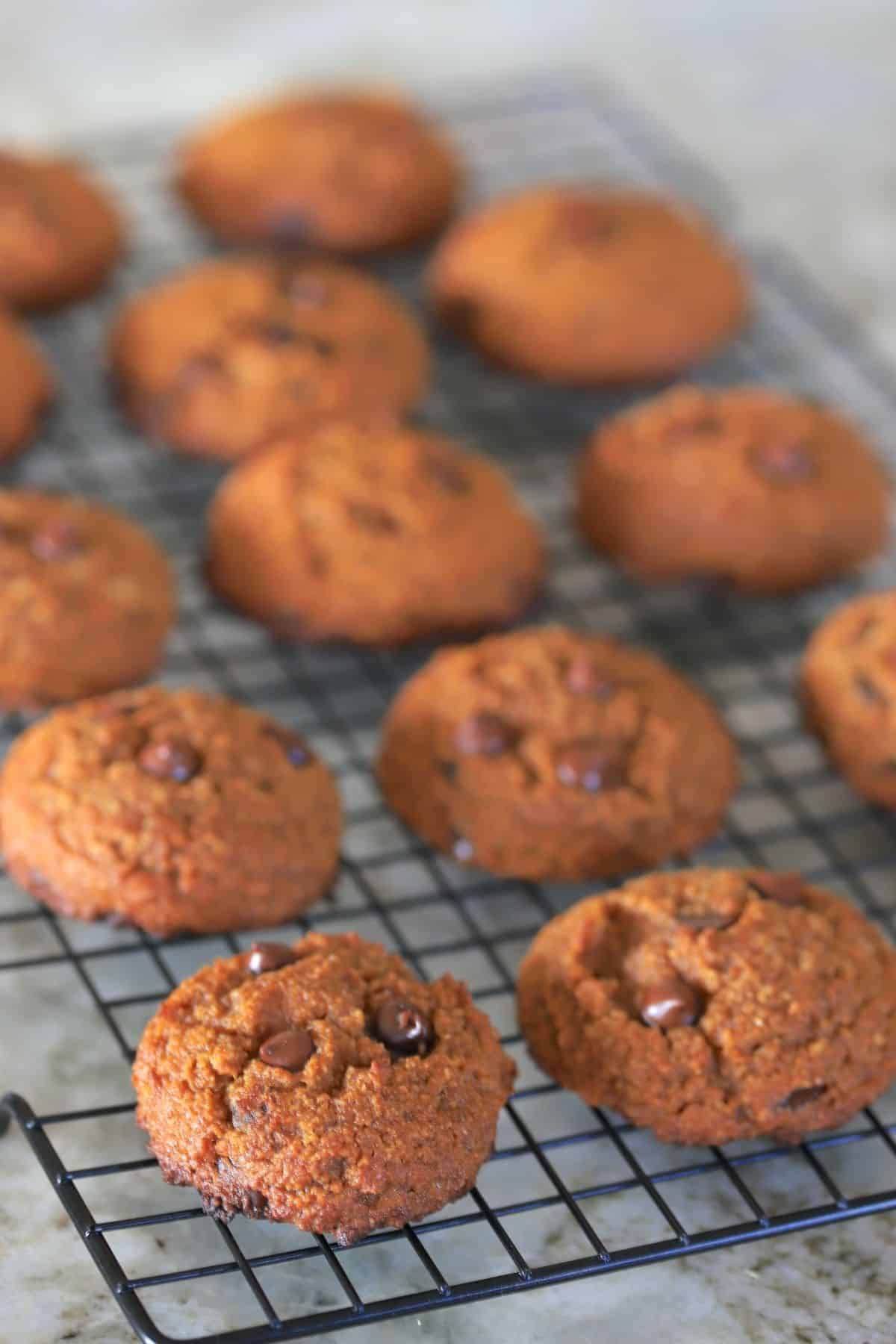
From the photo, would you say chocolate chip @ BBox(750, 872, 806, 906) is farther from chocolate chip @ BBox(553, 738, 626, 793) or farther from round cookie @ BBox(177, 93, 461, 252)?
round cookie @ BBox(177, 93, 461, 252)

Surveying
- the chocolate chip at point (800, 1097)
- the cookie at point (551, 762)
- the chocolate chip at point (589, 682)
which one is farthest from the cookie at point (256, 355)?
the chocolate chip at point (800, 1097)

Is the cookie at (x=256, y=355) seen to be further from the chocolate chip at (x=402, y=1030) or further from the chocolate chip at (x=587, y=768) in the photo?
the chocolate chip at (x=402, y=1030)

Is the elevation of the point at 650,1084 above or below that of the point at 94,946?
above

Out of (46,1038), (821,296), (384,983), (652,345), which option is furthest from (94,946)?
(821,296)

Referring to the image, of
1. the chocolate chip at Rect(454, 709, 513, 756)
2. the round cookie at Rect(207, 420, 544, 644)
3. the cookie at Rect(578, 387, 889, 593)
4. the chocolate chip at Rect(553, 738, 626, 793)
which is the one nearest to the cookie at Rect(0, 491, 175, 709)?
the round cookie at Rect(207, 420, 544, 644)

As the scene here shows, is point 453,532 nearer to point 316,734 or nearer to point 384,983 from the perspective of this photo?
point 316,734

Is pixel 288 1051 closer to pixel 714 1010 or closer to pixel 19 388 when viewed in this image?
pixel 714 1010

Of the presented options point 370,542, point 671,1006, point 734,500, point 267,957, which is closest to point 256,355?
point 370,542
